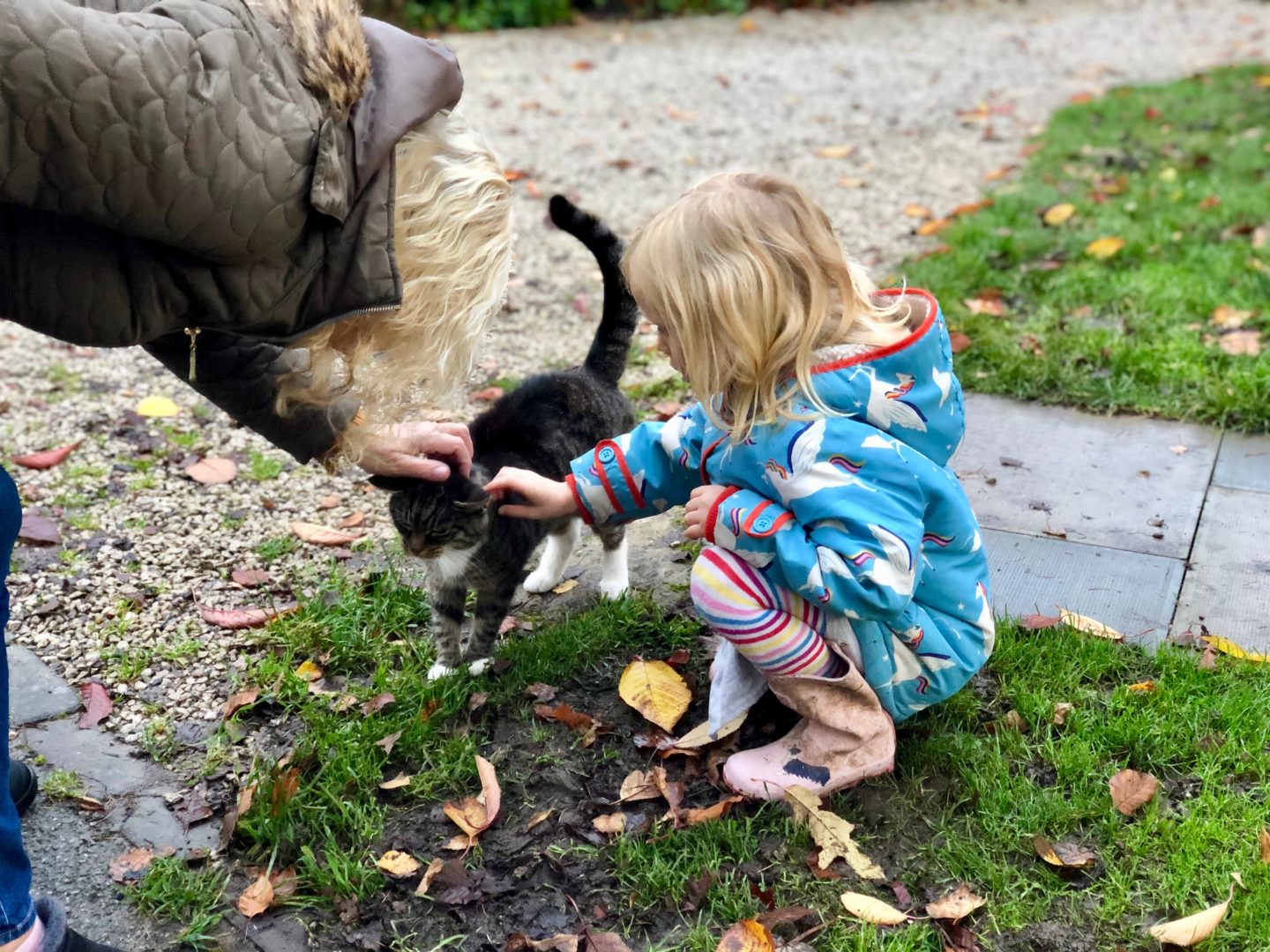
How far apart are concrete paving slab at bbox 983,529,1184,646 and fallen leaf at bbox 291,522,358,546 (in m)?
1.83

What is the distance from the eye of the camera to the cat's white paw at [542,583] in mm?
3355

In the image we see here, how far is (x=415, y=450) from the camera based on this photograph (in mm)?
2686

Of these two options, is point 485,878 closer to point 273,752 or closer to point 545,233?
point 273,752

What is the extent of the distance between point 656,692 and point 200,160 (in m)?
1.56

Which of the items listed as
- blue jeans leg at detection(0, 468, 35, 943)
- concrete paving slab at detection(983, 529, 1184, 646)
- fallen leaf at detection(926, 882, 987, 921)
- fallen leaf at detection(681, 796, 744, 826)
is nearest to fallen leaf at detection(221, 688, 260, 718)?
blue jeans leg at detection(0, 468, 35, 943)

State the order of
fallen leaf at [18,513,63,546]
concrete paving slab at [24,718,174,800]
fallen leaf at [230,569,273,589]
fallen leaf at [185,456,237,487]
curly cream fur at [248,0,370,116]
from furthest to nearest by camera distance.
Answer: fallen leaf at [185,456,237,487], fallen leaf at [18,513,63,546], fallen leaf at [230,569,273,589], concrete paving slab at [24,718,174,800], curly cream fur at [248,0,370,116]

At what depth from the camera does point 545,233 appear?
595cm

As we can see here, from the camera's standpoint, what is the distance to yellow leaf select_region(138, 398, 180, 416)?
4176mm

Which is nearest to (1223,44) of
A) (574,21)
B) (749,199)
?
(574,21)

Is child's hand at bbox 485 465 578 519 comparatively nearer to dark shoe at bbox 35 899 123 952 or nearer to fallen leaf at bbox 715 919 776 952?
fallen leaf at bbox 715 919 776 952

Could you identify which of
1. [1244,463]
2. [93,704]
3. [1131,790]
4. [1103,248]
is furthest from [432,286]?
[1103,248]

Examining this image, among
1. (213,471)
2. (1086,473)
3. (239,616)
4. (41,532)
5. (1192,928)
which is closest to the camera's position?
(1192,928)

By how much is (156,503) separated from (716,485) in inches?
79.1

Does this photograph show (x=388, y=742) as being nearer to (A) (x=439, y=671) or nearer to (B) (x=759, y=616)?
(A) (x=439, y=671)
